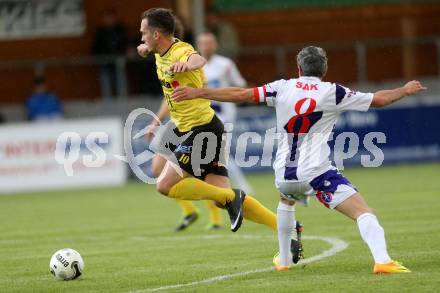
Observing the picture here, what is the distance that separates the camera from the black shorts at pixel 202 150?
1016 centimetres

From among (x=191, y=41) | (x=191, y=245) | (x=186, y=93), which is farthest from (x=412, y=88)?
(x=191, y=41)

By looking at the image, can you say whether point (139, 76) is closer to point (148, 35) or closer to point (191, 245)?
point (191, 245)

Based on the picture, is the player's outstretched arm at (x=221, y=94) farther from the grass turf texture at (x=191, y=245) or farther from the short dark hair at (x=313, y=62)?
the grass turf texture at (x=191, y=245)

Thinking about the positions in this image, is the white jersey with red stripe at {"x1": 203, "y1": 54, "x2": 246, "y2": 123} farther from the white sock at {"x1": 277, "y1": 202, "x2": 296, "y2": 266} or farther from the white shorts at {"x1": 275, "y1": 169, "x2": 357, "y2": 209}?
the white shorts at {"x1": 275, "y1": 169, "x2": 357, "y2": 209}

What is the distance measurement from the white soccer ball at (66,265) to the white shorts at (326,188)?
1750 mm

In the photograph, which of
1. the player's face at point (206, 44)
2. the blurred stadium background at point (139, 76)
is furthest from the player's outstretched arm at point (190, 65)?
the blurred stadium background at point (139, 76)

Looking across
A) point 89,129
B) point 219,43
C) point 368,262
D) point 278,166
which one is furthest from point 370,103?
point 219,43

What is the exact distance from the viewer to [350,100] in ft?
27.1

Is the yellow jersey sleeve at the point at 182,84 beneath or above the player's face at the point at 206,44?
beneath

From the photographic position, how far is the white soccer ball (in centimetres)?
860

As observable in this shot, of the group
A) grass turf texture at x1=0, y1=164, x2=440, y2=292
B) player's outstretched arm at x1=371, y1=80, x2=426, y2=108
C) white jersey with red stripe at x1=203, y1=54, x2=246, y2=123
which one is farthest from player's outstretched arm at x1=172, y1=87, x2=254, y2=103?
white jersey with red stripe at x1=203, y1=54, x2=246, y2=123

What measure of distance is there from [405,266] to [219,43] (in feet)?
51.4

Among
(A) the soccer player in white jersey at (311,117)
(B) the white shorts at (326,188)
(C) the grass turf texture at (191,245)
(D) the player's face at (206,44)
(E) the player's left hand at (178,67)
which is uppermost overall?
(D) the player's face at (206,44)

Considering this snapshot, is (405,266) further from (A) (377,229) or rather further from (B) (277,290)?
(B) (277,290)
